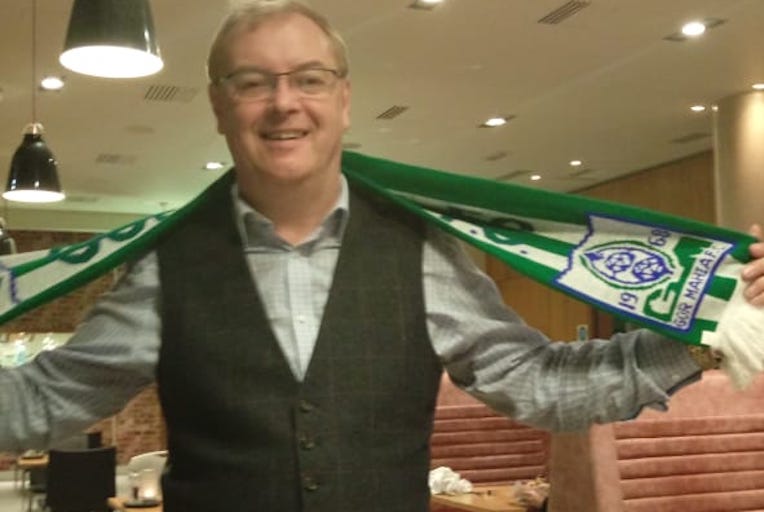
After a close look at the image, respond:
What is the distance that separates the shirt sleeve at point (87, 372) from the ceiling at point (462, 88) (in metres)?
3.20

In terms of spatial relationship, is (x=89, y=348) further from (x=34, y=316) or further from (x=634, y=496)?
(x=34, y=316)

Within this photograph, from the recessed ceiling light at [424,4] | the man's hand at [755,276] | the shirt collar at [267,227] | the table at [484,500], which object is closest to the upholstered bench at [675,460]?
the table at [484,500]

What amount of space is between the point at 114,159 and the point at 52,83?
3.13 metres

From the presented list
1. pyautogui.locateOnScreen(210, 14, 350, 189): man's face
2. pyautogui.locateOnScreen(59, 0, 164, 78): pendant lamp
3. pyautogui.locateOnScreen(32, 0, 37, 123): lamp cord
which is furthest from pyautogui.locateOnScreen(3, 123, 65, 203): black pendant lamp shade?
pyautogui.locateOnScreen(210, 14, 350, 189): man's face

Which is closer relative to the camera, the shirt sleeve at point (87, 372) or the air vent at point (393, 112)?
the shirt sleeve at point (87, 372)

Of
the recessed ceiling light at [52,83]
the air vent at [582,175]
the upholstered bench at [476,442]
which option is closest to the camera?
the upholstered bench at [476,442]

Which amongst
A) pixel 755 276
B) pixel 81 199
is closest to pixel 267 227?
pixel 755 276

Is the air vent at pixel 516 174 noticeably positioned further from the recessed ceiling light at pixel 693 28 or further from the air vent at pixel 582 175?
the recessed ceiling light at pixel 693 28

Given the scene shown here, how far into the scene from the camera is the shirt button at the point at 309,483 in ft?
4.98

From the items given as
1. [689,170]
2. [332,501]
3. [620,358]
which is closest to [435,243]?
[620,358]

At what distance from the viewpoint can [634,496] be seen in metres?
3.32

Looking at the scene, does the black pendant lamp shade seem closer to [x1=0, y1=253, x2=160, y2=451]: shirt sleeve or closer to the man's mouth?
[x1=0, y1=253, x2=160, y2=451]: shirt sleeve

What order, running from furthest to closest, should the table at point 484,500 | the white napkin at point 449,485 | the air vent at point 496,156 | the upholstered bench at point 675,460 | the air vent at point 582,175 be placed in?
the air vent at point 582,175
the air vent at point 496,156
the white napkin at point 449,485
the table at point 484,500
the upholstered bench at point 675,460

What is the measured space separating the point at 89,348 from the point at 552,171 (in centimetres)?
1075
